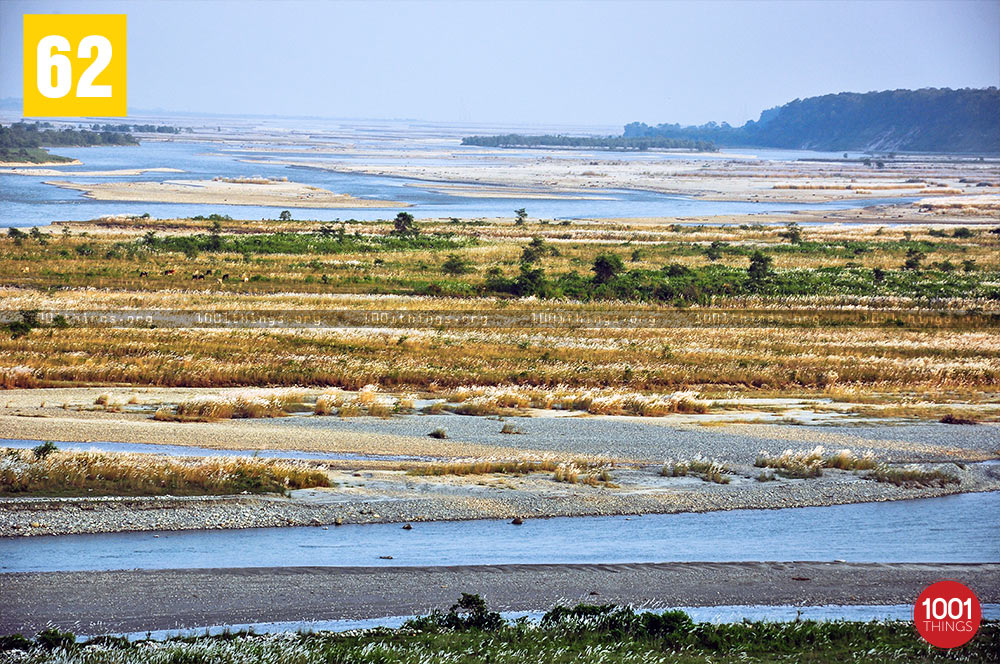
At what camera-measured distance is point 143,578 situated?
17.6m

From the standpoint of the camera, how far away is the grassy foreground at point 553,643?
1387 cm

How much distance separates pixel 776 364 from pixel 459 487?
19.8m

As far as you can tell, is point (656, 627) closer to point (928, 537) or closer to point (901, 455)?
point (928, 537)

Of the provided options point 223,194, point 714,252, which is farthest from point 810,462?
point 223,194

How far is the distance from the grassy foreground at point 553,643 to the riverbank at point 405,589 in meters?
1.31

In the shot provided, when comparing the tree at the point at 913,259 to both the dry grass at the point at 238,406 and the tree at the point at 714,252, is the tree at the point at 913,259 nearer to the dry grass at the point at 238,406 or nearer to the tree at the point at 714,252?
the tree at the point at 714,252

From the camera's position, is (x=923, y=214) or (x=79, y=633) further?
(x=923, y=214)

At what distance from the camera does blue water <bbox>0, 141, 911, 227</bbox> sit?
9644 centimetres

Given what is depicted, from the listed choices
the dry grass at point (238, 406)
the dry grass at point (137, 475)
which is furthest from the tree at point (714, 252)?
the dry grass at point (137, 475)

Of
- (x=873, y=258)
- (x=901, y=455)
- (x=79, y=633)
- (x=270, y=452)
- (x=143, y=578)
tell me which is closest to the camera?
(x=79, y=633)

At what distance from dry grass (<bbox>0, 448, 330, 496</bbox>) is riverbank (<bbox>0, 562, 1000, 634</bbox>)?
453 centimetres

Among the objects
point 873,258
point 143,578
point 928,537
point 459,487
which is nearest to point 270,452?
point 459,487

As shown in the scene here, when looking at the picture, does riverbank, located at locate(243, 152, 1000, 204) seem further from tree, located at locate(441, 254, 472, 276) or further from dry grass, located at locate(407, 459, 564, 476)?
dry grass, located at locate(407, 459, 564, 476)

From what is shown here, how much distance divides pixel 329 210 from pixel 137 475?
278 feet
